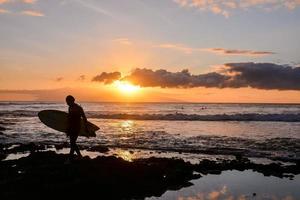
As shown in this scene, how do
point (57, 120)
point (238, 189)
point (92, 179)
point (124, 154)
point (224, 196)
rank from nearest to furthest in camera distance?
point (224, 196), point (92, 179), point (238, 189), point (57, 120), point (124, 154)

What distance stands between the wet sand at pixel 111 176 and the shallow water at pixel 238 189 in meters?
0.06

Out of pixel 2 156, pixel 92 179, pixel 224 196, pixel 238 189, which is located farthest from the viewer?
pixel 2 156

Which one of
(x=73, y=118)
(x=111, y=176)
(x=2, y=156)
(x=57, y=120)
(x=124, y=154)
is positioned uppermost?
(x=73, y=118)

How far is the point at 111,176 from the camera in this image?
1247cm

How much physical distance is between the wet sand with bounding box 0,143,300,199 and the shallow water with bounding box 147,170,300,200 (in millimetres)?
62

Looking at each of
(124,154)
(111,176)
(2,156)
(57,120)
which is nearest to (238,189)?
(111,176)

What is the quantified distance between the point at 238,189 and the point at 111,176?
13.2 ft

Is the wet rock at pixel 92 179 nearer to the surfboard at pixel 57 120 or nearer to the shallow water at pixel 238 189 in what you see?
the shallow water at pixel 238 189

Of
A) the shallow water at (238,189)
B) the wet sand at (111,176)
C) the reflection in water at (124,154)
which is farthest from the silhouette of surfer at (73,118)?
the reflection in water at (124,154)

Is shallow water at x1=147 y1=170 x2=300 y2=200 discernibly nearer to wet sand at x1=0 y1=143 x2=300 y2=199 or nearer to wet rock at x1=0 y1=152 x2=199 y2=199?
wet sand at x1=0 y1=143 x2=300 y2=199

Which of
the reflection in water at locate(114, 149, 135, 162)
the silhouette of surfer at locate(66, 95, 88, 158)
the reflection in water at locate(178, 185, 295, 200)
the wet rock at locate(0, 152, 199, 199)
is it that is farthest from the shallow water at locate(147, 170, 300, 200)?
the reflection in water at locate(114, 149, 135, 162)

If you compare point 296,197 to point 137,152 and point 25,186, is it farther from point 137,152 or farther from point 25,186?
point 137,152

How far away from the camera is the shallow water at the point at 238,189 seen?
11461 mm

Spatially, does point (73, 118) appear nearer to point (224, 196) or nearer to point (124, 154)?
point (224, 196)
